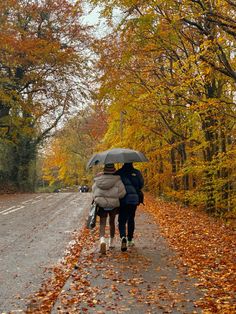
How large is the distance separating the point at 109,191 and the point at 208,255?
7.82ft

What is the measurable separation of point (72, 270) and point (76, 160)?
49.5m

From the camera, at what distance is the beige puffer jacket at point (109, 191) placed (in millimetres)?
8742

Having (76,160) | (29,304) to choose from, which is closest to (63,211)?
(29,304)

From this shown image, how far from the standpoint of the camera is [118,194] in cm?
876

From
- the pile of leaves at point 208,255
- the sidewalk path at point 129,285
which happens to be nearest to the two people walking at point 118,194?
the sidewalk path at point 129,285

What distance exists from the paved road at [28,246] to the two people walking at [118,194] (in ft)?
4.45

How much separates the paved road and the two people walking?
1.36m

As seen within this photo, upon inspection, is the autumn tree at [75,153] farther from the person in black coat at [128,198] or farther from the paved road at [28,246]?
the person in black coat at [128,198]

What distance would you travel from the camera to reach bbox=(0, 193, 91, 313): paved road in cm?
Answer: 647

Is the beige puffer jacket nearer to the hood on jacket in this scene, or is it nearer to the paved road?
the hood on jacket

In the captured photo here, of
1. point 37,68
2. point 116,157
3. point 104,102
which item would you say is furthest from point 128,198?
point 37,68

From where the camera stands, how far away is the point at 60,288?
21.7 feet

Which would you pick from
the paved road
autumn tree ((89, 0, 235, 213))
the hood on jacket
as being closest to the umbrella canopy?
the hood on jacket

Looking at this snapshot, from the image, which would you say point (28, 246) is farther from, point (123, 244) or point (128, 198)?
point (128, 198)
